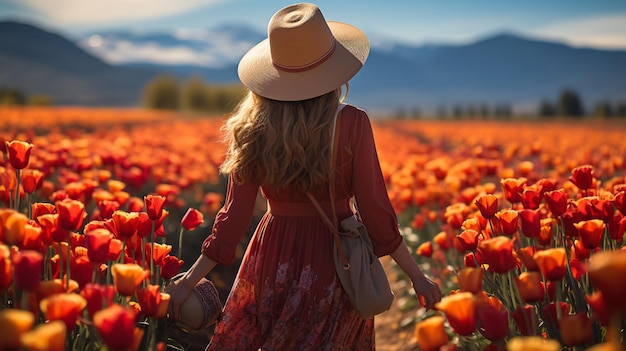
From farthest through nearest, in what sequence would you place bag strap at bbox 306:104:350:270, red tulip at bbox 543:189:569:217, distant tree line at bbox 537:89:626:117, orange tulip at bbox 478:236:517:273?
distant tree line at bbox 537:89:626:117
red tulip at bbox 543:189:569:217
bag strap at bbox 306:104:350:270
orange tulip at bbox 478:236:517:273

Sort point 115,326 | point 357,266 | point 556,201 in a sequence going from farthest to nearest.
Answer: point 556,201 → point 357,266 → point 115,326

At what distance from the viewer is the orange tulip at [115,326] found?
1607 mm

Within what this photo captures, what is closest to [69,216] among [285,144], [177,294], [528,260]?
[177,294]

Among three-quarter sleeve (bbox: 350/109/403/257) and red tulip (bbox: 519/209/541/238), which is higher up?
three-quarter sleeve (bbox: 350/109/403/257)

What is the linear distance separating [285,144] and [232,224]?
0.38m

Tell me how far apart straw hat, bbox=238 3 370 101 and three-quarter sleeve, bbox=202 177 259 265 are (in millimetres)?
368

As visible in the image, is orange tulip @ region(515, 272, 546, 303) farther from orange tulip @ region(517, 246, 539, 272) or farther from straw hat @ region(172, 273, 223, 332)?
straw hat @ region(172, 273, 223, 332)

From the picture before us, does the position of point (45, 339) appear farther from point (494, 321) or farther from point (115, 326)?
point (494, 321)

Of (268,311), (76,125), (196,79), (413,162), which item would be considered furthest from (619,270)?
(196,79)

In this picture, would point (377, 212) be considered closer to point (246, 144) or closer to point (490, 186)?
point (246, 144)

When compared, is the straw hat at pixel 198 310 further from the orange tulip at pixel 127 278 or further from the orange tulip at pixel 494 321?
the orange tulip at pixel 494 321

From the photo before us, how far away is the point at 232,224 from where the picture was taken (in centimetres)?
252

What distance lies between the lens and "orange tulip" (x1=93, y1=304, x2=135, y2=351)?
1.61 m

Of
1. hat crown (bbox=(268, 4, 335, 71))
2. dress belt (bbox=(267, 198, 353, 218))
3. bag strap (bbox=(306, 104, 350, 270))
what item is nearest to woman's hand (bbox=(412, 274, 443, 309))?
bag strap (bbox=(306, 104, 350, 270))
